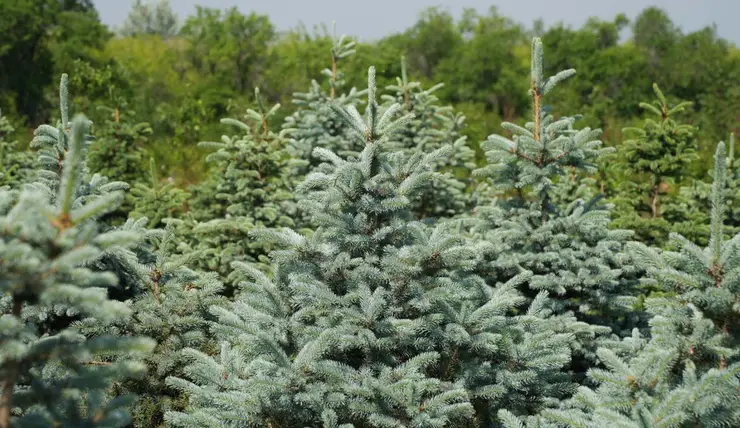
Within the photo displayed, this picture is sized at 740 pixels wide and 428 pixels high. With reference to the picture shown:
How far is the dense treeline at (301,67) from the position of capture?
27.3 m

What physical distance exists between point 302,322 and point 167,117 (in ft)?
85.4

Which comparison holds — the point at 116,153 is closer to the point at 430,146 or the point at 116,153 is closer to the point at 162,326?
the point at 430,146

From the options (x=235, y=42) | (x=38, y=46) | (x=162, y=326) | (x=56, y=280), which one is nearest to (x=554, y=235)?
(x=162, y=326)

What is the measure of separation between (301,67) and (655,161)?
27772 millimetres

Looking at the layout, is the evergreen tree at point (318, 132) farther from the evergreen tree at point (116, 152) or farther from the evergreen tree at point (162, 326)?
the evergreen tree at point (162, 326)

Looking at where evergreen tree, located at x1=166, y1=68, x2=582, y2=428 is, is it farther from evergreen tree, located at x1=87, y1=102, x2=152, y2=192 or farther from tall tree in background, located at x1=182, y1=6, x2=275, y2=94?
tall tree in background, located at x1=182, y1=6, x2=275, y2=94

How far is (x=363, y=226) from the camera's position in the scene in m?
4.66

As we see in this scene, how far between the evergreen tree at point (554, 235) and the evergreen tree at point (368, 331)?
1.28m

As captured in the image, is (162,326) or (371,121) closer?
(371,121)

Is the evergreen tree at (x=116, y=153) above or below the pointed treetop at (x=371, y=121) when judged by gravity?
above

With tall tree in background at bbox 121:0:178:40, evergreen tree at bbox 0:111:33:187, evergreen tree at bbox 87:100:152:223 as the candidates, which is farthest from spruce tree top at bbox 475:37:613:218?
Result: tall tree in background at bbox 121:0:178:40

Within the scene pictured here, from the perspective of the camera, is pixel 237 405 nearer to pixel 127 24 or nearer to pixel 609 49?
pixel 609 49

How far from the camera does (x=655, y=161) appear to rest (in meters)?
9.15

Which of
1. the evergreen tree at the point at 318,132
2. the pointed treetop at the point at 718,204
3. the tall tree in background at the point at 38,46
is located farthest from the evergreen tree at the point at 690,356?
the tall tree in background at the point at 38,46
